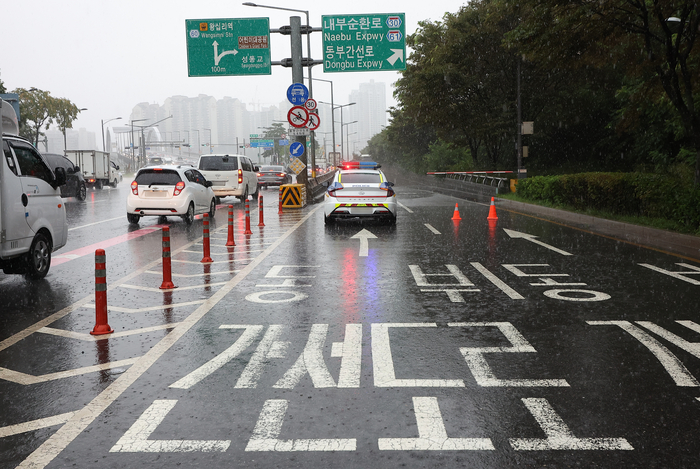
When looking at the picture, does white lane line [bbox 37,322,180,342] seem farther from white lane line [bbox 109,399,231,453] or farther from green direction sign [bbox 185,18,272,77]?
green direction sign [bbox 185,18,272,77]

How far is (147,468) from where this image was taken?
3.70 meters

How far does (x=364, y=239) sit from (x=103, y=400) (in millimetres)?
10272

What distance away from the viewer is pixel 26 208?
9367mm

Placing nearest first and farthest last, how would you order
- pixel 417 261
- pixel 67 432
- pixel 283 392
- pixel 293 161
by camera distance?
pixel 67 432, pixel 283 392, pixel 417 261, pixel 293 161

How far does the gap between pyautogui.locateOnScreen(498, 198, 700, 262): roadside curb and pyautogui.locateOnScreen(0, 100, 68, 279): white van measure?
33.4ft

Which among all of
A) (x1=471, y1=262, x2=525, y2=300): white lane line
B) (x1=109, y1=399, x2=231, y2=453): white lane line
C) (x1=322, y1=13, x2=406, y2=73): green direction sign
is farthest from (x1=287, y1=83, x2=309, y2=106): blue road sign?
(x1=109, y1=399, x2=231, y2=453): white lane line

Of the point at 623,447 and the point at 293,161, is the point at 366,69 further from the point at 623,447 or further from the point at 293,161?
the point at 623,447

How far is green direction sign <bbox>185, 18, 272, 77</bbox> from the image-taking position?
2683 centimetres

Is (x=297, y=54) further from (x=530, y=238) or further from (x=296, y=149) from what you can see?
(x=530, y=238)

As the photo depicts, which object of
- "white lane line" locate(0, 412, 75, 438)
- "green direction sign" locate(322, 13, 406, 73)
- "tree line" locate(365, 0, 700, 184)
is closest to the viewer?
"white lane line" locate(0, 412, 75, 438)

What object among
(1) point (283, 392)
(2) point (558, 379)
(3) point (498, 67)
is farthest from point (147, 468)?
(3) point (498, 67)

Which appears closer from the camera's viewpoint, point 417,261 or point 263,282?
point 263,282

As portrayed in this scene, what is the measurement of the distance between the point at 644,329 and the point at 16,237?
7.66 m

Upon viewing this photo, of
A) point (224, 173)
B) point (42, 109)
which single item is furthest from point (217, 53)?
point (42, 109)
